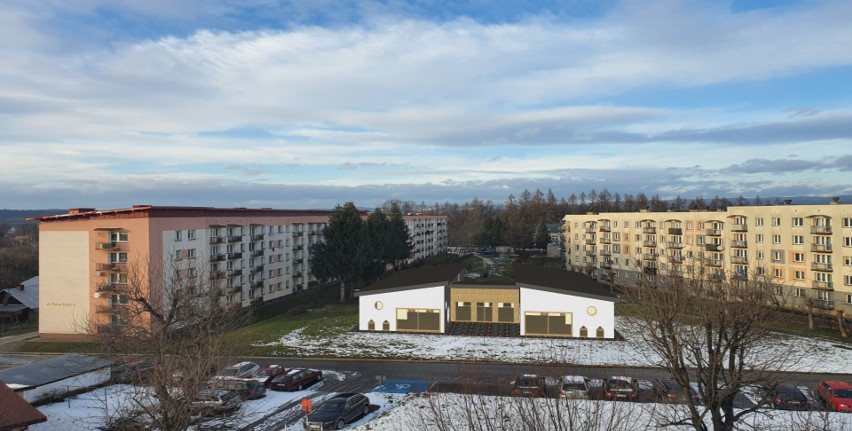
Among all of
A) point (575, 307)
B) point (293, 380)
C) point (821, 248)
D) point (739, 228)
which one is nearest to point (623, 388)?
point (575, 307)

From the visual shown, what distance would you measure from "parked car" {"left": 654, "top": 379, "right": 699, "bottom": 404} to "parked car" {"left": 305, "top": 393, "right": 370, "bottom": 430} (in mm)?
11684

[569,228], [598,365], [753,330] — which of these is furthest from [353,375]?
[569,228]

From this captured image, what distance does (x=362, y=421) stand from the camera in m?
22.2

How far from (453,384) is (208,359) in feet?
45.4

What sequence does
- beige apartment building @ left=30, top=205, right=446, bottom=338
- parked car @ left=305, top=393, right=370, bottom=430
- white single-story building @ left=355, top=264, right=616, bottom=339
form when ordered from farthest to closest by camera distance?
beige apartment building @ left=30, top=205, right=446, bottom=338 < white single-story building @ left=355, top=264, right=616, bottom=339 < parked car @ left=305, top=393, right=370, bottom=430

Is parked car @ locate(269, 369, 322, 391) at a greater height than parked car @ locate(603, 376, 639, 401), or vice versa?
parked car @ locate(603, 376, 639, 401)

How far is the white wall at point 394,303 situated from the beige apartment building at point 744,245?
575 inches

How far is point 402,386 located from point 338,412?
5889 mm

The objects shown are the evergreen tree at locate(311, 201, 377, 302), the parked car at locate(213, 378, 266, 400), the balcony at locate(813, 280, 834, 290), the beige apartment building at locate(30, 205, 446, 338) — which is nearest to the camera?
the parked car at locate(213, 378, 266, 400)

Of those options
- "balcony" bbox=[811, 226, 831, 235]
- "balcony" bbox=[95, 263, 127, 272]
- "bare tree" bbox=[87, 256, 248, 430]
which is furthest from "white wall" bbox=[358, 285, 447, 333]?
"balcony" bbox=[811, 226, 831, 235]

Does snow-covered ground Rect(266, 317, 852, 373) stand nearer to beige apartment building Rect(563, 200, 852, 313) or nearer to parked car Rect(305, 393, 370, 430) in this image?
beige apartment building Rect(563, 200, 852, 313)

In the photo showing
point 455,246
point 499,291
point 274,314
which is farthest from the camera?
point 455,246

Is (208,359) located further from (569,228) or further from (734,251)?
(569,228)

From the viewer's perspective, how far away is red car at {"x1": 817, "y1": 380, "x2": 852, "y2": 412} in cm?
2273
